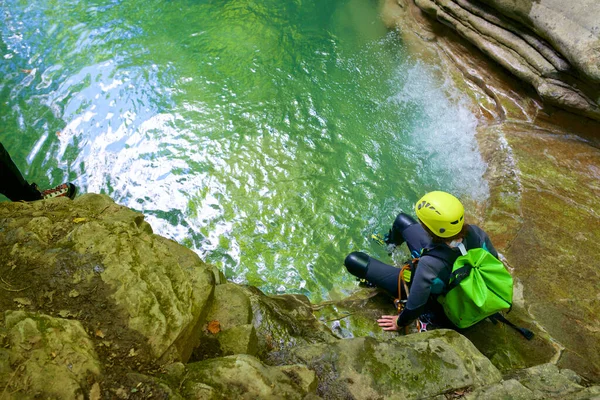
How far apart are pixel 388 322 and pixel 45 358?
2.73 metres

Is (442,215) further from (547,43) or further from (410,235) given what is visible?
(547,43)

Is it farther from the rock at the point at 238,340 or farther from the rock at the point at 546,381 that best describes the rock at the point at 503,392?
the rock at the point at 238,340

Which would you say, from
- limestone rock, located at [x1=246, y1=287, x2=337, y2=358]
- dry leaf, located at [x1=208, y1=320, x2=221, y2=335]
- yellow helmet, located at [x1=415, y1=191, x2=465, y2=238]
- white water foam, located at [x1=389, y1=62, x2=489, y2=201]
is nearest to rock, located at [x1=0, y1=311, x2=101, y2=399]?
dry leaf, located at [x1=208, y1=320, x2=221, y2=335]

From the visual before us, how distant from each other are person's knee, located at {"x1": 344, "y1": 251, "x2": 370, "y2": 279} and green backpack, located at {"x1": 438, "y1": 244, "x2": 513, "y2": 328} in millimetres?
986

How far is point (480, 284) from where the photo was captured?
2881 millimetres

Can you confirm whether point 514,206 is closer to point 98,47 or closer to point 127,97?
point 127,97

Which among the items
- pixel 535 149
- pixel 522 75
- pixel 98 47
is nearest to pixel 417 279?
pixel 535 149

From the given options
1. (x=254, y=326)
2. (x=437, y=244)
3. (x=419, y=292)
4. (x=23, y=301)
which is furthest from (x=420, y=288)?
(x=23, y=301)

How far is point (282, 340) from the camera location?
10.1 ft

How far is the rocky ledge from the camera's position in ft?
6.03

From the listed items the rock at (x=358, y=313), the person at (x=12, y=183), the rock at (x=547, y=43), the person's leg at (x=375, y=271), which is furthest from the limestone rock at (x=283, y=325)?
the rock at (x=547, y=43)

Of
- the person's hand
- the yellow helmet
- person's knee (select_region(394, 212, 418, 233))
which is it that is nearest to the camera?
the yellow helmet

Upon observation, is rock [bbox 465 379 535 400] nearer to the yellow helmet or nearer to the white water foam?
the yellow helmet

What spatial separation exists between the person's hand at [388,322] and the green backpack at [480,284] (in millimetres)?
693
